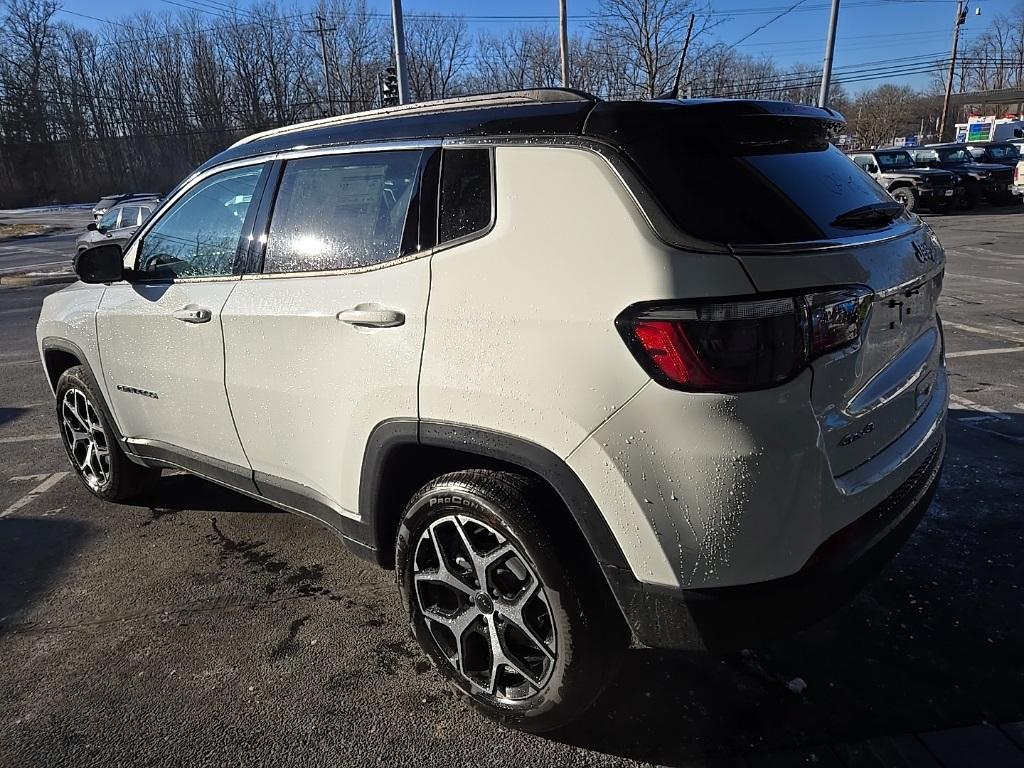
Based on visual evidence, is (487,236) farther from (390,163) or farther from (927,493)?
(927,493)

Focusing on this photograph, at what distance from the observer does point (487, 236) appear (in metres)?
2.17

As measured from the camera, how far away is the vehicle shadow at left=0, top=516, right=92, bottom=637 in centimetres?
325

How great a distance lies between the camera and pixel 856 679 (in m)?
2.51

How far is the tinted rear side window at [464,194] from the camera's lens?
2223mm

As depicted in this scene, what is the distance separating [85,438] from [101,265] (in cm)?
128

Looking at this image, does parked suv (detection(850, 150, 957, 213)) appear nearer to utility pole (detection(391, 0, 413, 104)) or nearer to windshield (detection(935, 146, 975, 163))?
windshield (detection(935, 146, 975, 163))

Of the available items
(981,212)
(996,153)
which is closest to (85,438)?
(981,212)

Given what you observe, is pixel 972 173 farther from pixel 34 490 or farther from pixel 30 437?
pixel 34 490

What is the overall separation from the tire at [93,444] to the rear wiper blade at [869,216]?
11.9ft

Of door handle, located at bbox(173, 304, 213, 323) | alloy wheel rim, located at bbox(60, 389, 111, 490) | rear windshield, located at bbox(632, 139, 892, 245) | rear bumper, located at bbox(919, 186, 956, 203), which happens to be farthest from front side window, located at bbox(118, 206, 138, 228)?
rear bumper, located at bbox(919, 186, 956, 203)

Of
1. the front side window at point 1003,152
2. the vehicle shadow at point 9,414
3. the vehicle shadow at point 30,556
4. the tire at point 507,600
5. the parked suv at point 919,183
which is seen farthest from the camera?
the front side window at point 1003,152

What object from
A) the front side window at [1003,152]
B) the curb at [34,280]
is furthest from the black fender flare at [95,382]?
the front side window at [1003,152]

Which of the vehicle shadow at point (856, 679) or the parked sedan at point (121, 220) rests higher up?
the parked sedan at point (121, 220)

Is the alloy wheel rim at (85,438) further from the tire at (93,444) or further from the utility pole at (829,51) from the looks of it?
the utility pole at (829,51)
